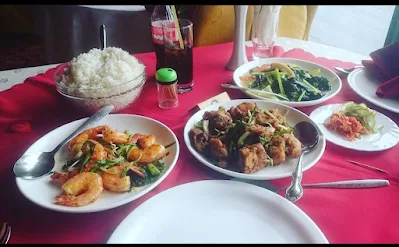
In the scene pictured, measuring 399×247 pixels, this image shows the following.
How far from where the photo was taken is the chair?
2.22 metres

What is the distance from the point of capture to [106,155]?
916 mm

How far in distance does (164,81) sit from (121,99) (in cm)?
16

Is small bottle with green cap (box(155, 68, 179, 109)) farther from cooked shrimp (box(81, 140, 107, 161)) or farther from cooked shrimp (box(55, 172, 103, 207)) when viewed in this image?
cooked shrimp (box(55, 172, 103, 207))

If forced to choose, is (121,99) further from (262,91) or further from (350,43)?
(350,43)

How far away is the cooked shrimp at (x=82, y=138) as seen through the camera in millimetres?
935

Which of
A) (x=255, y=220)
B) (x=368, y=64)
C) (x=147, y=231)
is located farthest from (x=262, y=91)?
(x=147, y=231)

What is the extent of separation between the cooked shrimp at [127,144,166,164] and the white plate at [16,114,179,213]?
0.03m

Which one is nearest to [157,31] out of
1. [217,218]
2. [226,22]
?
[217,218]

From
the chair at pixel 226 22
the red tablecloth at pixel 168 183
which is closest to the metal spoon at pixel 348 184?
the red tablecloth at pixel 168 183

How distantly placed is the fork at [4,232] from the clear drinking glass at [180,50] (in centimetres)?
79

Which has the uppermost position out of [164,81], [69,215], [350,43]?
[164,81]

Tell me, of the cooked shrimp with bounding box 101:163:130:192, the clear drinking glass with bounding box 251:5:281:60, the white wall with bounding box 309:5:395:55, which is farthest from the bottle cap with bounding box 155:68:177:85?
the white wall with bounding box 309:5:395:55

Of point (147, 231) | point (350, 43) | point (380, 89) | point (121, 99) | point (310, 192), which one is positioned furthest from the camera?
point (350, 43)

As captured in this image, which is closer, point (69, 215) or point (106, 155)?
point (69, 215)
